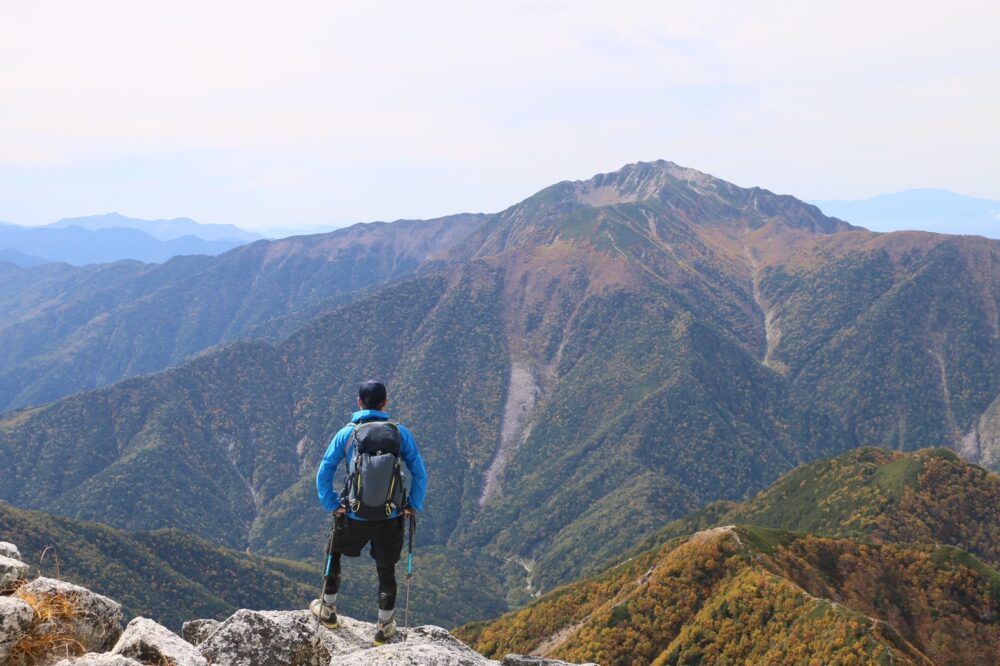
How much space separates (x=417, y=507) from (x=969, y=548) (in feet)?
566

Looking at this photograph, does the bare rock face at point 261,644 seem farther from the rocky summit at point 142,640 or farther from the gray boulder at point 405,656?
the gray boulder at point 405,656

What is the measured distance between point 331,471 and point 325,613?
4.73 metres

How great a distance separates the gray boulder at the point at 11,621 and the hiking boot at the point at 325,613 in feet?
24.2

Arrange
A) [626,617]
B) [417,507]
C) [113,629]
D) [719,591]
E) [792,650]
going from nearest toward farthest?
[113,629], [417,507], [792,650], [719,591], [626,617]

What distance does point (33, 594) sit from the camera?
50.8 ft

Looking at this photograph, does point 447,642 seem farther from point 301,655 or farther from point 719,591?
point 719,591

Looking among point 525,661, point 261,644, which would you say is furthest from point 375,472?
point 525,661

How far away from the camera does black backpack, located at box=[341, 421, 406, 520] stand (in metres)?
17.3

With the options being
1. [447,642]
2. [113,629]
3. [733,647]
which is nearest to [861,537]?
[733,647]

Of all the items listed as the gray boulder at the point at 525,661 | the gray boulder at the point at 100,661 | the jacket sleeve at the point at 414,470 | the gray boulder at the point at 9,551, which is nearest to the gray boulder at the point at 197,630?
the gray boulder at the point at 9,551

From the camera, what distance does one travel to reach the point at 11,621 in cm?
1312

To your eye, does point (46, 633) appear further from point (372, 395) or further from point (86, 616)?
point (372, 395)

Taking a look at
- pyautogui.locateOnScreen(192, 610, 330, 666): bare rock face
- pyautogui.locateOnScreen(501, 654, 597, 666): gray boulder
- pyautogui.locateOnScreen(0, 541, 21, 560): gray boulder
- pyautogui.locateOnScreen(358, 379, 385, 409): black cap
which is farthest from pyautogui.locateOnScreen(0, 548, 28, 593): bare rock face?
pyautogui.locateOnScreen(501, 654, 597, 666): gray boulder

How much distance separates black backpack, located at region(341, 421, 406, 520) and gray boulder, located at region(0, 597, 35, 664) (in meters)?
7.31
